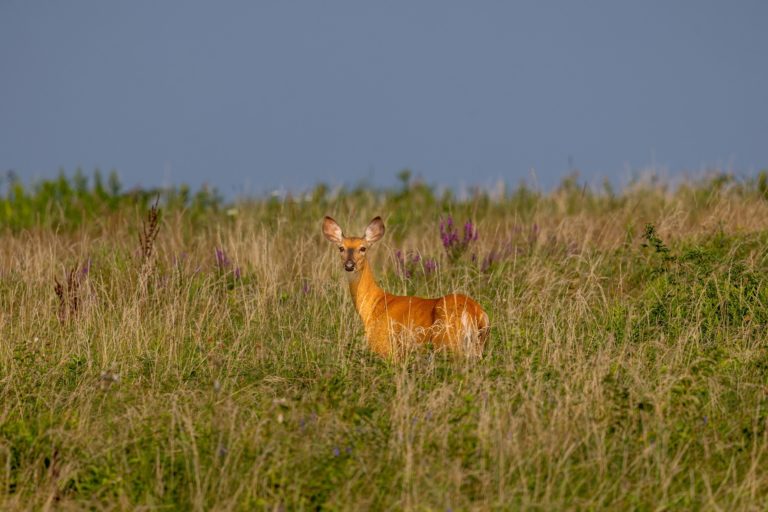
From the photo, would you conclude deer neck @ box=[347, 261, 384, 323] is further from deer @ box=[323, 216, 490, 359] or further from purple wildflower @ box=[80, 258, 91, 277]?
purple wildflower @ box=[80, 258, 91, 277]

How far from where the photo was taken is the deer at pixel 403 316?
6.80 metres

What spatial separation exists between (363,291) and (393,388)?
2019 millimetres

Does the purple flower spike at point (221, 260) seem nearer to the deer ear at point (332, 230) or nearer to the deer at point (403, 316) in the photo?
the deer ear at point (332, 230)

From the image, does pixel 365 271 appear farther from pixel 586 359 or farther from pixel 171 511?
pixel 171 511

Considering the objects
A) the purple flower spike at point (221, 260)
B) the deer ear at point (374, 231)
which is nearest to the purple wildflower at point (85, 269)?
the purple flower spike at point (221, 260)

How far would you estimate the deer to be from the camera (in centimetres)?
680

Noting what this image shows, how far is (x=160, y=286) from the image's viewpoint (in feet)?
31.7

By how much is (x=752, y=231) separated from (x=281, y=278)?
184 inches

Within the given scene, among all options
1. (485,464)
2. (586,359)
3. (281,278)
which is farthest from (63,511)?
(281,278)

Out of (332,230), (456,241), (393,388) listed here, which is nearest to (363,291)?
(332,230)

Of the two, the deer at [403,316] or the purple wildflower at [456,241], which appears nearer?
the deer at [403,316]

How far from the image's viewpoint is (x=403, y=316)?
746 cm

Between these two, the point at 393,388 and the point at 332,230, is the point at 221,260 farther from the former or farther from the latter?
the point at 393,388

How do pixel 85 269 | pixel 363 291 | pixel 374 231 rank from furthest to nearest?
pixel 85 269 < pixel 374 231 < pixel 363 291
